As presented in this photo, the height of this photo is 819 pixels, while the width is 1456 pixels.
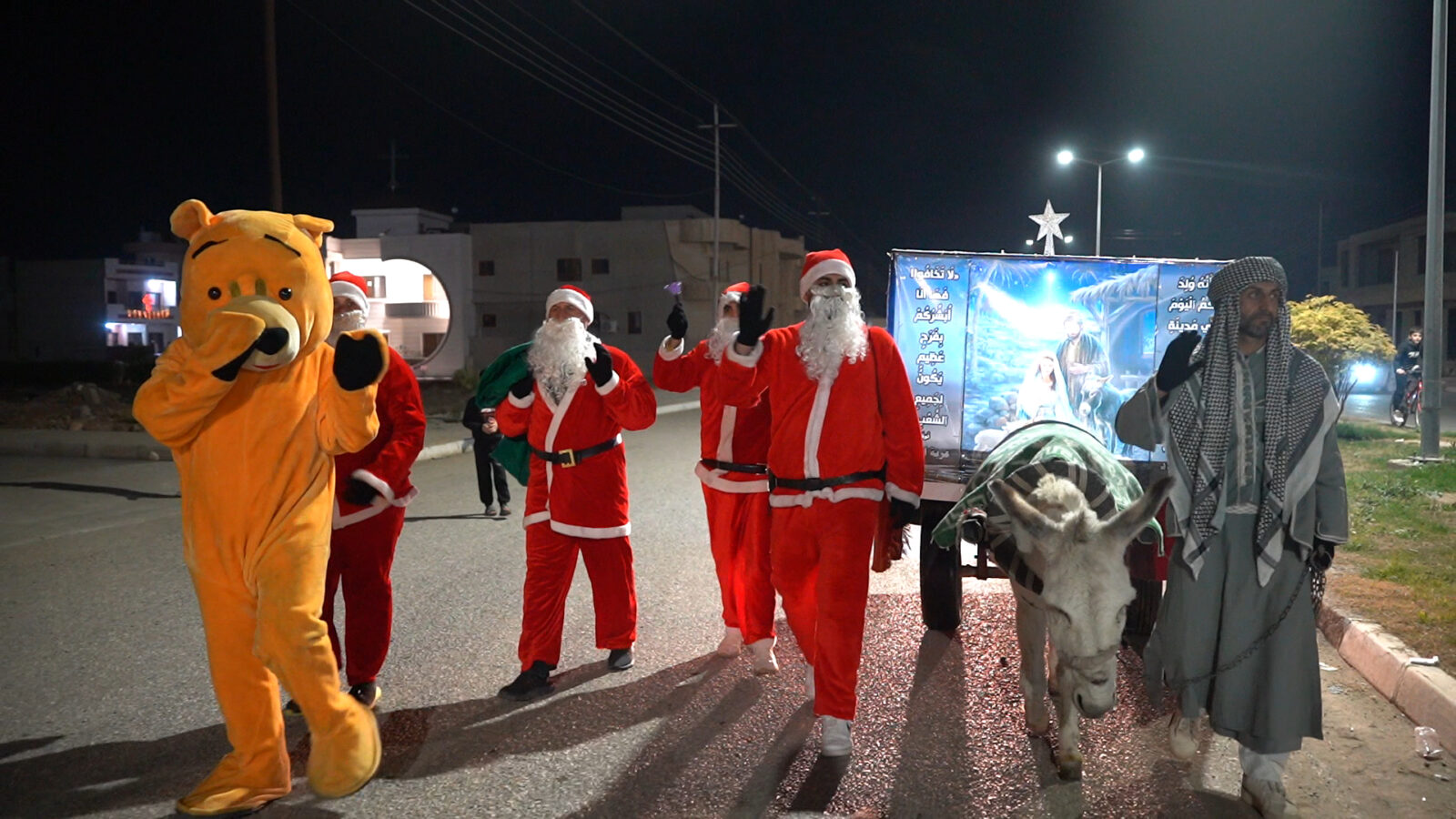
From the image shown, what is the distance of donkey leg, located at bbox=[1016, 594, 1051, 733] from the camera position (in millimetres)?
4750

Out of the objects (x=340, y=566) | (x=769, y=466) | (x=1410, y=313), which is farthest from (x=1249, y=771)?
(x=1410, y=313)

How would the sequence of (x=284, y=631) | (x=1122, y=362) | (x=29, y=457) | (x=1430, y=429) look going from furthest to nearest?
(x=29, y=457) → (x=1430, y=429) → (x=1122, y=362) → (x=284, y=631)

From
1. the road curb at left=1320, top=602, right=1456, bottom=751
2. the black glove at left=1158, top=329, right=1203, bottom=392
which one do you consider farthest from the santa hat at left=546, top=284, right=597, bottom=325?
the road curb at left=1320, top=602, right=1456, bottom=751

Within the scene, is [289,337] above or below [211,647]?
above

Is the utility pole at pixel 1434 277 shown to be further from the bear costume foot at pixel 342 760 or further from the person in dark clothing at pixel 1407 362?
the bear costume foot at pixel 342 760

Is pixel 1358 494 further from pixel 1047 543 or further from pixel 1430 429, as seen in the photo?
pixel 1047 543

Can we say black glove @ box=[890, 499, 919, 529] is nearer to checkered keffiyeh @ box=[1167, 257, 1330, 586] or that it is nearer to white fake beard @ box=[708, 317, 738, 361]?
checkered keffiyeh @ box=[1167, 257, 1330, 586]

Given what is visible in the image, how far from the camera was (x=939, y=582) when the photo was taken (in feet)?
19.9

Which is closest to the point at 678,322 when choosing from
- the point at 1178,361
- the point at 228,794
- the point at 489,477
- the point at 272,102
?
the point at 1178,361

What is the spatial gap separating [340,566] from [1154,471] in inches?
183

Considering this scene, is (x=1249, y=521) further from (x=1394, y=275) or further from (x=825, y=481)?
(x=1394, y=275)

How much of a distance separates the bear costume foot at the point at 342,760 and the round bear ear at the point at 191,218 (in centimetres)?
190

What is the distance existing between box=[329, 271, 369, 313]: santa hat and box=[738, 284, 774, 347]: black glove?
195 centimetres

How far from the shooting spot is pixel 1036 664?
4758mm
